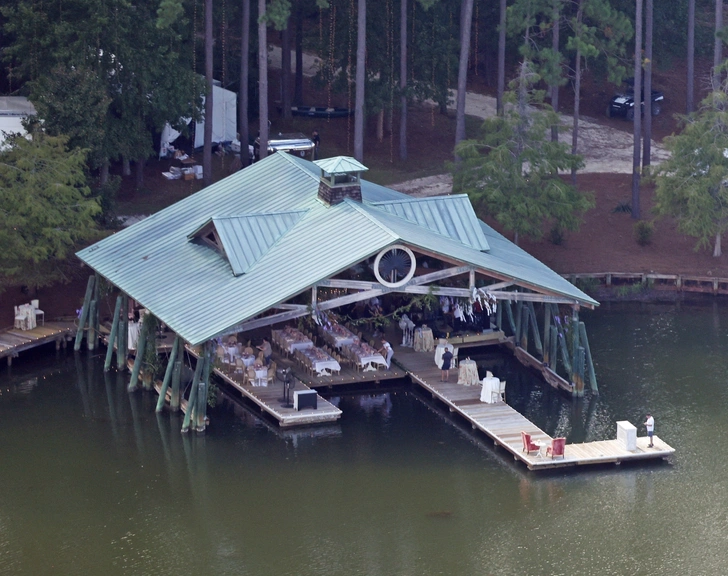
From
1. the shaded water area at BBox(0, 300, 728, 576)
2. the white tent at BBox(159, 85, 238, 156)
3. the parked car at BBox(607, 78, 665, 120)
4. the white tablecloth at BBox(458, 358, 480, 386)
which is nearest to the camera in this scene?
the shaded water area at BBox(0, 300, 728, 576)

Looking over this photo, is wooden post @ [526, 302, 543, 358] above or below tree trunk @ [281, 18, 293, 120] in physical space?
below

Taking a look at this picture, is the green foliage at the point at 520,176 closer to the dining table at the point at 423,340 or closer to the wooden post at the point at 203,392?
the dining table at the point at 423,340

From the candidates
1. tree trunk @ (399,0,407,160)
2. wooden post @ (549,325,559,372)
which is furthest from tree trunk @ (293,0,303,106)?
wooden post @ (549,325,559,372)

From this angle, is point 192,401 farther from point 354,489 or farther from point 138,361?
point 354,489

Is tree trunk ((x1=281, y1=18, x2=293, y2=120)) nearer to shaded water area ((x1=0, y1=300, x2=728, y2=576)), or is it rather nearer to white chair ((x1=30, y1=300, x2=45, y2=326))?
white chair ((x1=30, y1=300, x2=45, y2=326))

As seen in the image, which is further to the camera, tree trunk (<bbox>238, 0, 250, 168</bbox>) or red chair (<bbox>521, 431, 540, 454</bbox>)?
tree trunk (<bbox>238, 0, 250, 168</bbox>)

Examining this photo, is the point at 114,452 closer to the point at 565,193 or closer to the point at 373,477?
the point at 373,477

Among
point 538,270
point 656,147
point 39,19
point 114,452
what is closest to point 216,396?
point 114,452
